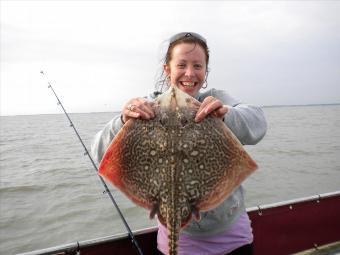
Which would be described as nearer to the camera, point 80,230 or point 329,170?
point 80,230

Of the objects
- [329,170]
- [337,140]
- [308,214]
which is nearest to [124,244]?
[308,214]

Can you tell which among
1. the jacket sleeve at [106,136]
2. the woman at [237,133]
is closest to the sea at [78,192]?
the woman at [237,133]

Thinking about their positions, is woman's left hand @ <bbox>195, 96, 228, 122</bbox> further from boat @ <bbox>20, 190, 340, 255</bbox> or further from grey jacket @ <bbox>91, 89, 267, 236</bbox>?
boat @ <bbox>20, 190, 340, 255</bbox>

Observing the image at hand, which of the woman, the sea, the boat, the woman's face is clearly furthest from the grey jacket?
the sea

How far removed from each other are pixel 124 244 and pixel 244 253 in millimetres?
1579

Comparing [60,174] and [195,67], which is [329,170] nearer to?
[60,174]

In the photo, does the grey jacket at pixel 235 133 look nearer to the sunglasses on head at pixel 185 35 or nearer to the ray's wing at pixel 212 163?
the ray's wing at pixel 212 163

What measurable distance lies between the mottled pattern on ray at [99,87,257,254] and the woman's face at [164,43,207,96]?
1.75 feet

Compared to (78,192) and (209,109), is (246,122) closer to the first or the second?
(209,109)

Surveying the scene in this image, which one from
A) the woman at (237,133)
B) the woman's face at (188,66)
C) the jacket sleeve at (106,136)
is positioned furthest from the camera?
the woman's face at (188,66)

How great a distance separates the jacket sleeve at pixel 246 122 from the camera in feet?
6.79

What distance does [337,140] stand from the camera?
2470 cm

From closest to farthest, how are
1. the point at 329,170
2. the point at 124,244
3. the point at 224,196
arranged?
the point at 224,196 < the point at 124,244 < the point at 329,170

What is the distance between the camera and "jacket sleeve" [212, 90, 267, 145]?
207 centimetres
